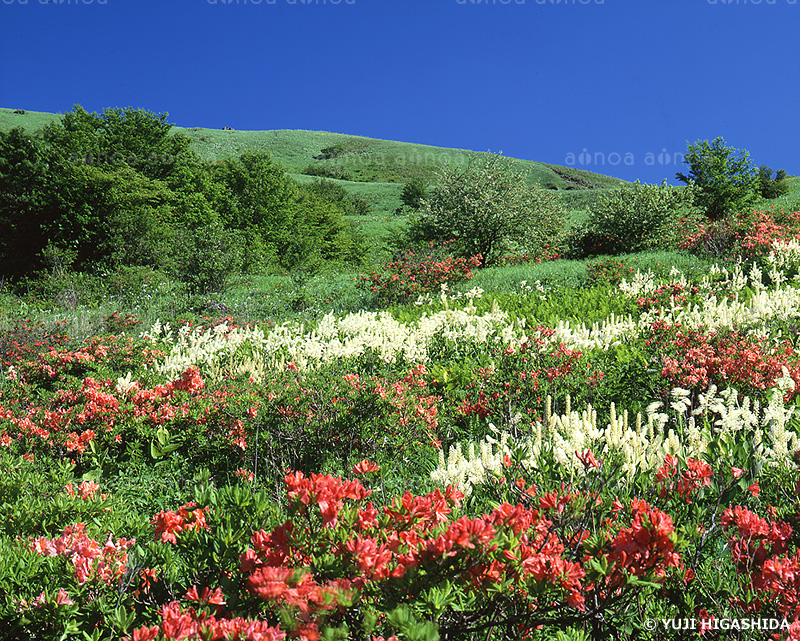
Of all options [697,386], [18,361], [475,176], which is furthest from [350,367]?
[475,176]

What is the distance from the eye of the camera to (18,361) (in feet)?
26.4

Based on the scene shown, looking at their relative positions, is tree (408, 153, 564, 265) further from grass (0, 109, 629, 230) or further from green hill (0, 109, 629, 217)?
green hill (0, 109, 629, 217)

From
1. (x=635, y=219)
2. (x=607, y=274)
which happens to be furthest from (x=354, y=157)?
(x=607, y=274)

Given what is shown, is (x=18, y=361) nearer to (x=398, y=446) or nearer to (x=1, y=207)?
(x=398, y=446)

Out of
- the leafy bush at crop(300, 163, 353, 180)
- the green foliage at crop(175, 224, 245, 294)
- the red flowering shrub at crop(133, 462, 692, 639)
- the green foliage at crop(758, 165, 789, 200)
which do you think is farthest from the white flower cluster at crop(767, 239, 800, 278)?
the leafy bush at crop(300, 163, 353, 180)

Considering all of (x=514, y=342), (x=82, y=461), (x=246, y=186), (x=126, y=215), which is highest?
(x=246, y=186)

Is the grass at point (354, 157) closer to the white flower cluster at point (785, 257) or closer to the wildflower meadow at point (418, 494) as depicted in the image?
the white flower cluster at point (785, 257)

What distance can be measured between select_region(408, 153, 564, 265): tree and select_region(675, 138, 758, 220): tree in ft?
36.1

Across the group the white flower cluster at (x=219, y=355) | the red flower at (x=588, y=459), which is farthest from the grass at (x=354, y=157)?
the red flower at (x=588, y=459)

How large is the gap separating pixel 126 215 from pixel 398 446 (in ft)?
83.5

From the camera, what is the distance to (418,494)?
11.4 feet

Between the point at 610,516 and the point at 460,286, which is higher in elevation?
the point at 460,286

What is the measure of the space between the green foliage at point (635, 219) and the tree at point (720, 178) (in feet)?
20.2

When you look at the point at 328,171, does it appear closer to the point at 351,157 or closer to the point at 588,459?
the point at 351,157
